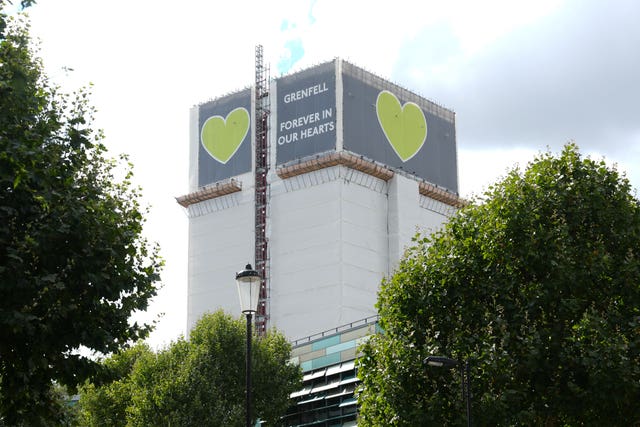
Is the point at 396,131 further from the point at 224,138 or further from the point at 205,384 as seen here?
the point at 205,384

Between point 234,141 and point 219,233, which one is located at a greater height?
point 234,141

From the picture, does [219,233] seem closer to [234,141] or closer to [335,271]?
[234,141]

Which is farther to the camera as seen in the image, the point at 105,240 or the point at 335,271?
the point at 335,271

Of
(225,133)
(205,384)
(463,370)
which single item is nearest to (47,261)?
(463,370)

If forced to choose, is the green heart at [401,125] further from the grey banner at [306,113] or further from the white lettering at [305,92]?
the white lettering at [305,92]

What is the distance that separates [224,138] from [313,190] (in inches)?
636

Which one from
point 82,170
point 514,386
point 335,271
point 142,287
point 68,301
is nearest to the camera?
point 68,301

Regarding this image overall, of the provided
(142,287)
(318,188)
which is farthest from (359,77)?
(142,287)

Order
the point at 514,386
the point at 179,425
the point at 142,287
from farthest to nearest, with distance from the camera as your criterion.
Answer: the point at 179,425 → the point at 514,386 → the point at 142,287

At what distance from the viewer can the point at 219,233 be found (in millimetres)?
130125

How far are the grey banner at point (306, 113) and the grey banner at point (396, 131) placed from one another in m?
1.88

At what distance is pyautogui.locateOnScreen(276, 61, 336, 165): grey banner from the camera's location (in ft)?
403

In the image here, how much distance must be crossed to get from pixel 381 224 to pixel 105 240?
99.6 m

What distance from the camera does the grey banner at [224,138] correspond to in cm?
13000
